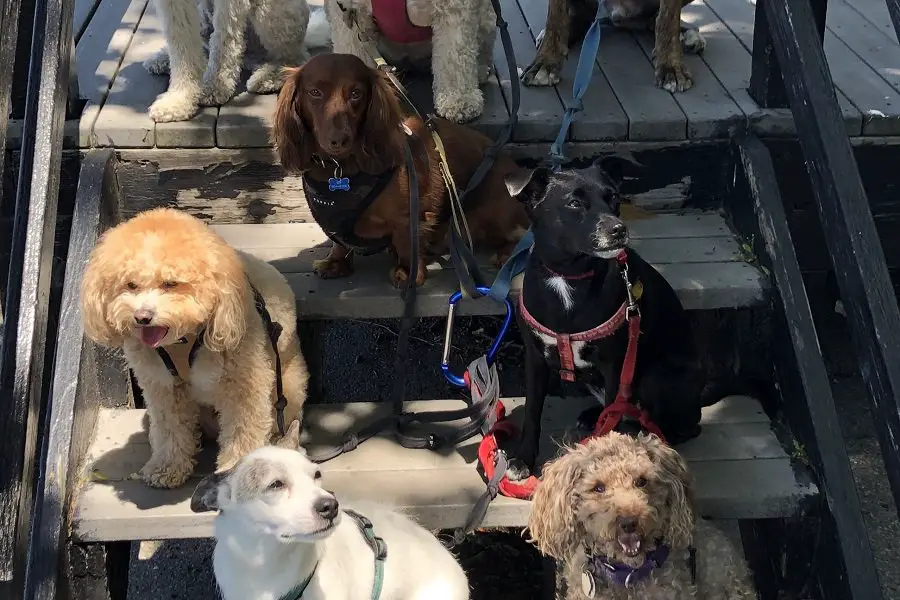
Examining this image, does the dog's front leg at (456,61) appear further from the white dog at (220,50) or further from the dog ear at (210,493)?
the dog ear at (210,493)

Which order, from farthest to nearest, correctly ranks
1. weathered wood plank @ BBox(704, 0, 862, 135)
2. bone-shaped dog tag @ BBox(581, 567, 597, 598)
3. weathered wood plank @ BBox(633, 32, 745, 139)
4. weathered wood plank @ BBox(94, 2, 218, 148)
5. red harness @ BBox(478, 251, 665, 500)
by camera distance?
weathered wood plank @ BBox(704, 0, 862, 135) → weathered wood plank @ BBox(633, 32, 745, 139) → weathered wood plank @ BBox(94, 2, 218, 148) → red harness @ BBox(478, 251, 665, 500) → bone-shaped dog tag @ BBox(581, 567, 597, 598)

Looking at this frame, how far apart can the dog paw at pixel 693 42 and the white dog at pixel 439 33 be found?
1057mm

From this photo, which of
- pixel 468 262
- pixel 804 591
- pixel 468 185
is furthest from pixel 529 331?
pixel 804 591

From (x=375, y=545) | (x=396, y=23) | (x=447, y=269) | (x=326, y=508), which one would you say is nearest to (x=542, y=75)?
(x=396, y=23)

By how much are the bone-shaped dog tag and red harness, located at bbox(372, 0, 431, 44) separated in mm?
2220

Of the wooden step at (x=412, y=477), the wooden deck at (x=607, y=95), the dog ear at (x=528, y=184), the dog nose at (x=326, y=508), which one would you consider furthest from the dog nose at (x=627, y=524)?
the wooden deck at (x=607, y=95)

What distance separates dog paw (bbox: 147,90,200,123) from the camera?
3.46 m

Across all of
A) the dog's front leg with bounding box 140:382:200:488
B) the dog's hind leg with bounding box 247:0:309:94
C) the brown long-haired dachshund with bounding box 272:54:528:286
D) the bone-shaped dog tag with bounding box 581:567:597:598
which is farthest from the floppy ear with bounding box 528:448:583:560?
the dog's hind leg with bounding box 247:0:309:94

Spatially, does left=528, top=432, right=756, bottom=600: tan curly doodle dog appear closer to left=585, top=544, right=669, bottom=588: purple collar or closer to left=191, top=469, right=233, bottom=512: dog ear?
left=585, top=544, right=669, bottom=588: purple collar

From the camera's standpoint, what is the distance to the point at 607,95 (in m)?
3.76

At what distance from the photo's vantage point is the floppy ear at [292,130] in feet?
9.39

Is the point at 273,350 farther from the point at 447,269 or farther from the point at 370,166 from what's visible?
the point at 447,269

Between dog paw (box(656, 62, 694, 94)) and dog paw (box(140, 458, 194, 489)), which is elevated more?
dog paw (box(656, 62, 694, 94))

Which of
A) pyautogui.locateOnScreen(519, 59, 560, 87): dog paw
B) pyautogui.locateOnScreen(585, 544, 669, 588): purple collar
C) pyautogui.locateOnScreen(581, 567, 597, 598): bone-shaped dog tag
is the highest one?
pyautogui.locateOnScreen(519, 59, 560, 87): dog paw
